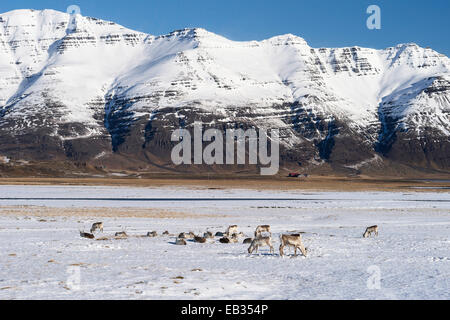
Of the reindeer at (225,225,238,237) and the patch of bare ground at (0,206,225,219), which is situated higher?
the reindeer at (225,225,238,237)

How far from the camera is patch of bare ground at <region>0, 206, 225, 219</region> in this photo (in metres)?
55.7

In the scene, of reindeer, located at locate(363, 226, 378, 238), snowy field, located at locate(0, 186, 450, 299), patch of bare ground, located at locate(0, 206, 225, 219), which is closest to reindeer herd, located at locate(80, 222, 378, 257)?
reindeer, located at locate(363, 226, 378, 238)

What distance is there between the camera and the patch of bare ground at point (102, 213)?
5566 centimetres


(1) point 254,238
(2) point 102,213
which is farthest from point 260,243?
(2) point 102,213

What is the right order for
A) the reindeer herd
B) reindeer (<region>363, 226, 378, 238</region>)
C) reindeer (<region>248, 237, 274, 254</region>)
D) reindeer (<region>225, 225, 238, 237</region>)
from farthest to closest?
reindeer (<region>363, 226, 378, 238</region>), reindeer (<region>225, 225, 238, 237</region>), reindeer (<region>248, 237, 274, 254</region>), the reindeer herd

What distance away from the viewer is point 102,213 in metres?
59.0

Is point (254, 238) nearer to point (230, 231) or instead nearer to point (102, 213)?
point (230, 231)

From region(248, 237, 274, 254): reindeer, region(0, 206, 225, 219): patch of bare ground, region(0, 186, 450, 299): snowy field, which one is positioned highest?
region(248, 237, 274, 254): reindeer

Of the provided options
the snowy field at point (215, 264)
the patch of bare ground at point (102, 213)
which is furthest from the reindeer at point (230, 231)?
the patch of bare ground at point (102, 213)

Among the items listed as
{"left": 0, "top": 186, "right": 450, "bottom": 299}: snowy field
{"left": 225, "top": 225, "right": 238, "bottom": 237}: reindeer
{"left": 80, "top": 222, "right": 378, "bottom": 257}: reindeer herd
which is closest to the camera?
{"left": 0, "top": 186, "right": 450, "bottom": 299}: snowy field

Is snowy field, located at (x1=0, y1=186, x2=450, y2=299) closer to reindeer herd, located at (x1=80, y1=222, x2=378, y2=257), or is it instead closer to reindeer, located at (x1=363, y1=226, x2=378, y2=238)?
reindeer herd, located at (x1=80, y1=222, x2=378, y2=257)
